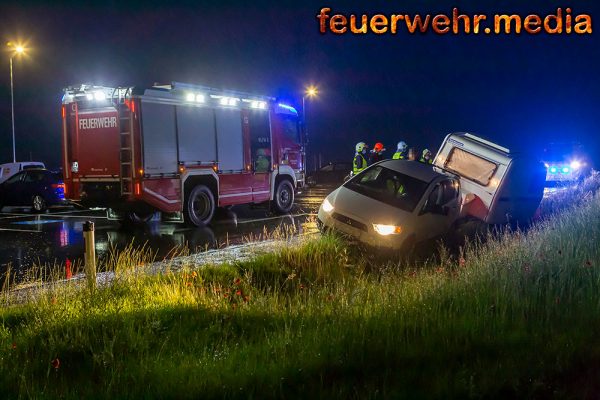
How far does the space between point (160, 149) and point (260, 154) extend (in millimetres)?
3782

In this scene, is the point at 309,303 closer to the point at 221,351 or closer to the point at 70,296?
the point at 221,351

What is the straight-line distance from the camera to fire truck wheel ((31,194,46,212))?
18938 millimetres

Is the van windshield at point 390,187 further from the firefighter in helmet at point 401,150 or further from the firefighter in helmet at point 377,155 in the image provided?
the firefighter in helmet at point 377,155

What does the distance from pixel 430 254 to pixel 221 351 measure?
244 inches

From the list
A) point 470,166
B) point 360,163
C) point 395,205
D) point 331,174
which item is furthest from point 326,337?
point 331,174

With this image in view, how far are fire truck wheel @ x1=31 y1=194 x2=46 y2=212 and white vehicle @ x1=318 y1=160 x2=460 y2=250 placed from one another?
11.7 m

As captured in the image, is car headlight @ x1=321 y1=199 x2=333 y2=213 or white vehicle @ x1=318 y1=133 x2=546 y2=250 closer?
white vehicle @ x1=318 y1=133 x2=546 y2=250

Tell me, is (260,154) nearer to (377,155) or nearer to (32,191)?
(377,155)

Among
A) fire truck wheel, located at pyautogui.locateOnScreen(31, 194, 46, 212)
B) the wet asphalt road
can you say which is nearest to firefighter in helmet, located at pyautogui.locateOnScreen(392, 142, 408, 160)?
the wet asphalt road

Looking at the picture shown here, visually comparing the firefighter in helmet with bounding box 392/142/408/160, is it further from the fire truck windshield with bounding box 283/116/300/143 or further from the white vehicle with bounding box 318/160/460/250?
the fire truck windshield with bounding box 283/116/300/143

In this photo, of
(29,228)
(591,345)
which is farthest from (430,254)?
(29,228)

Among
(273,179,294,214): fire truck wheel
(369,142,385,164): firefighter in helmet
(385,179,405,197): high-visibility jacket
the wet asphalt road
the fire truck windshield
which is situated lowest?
the wet asphalt road

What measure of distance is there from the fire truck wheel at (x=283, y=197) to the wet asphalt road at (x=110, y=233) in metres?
0.27

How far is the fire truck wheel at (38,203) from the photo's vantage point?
62.1ft
